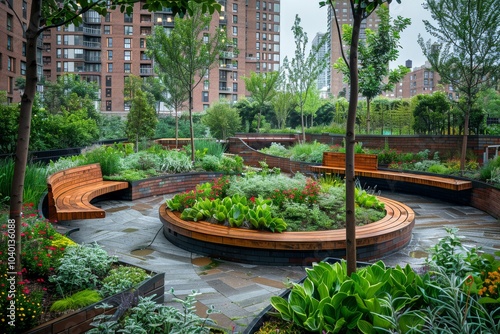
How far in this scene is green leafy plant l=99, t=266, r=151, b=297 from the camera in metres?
3.43

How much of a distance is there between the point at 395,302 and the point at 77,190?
23.1ft

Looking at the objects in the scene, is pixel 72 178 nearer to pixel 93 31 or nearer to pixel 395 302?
pixel 395 302

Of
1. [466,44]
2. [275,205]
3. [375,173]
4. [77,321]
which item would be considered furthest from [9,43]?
[77,321]

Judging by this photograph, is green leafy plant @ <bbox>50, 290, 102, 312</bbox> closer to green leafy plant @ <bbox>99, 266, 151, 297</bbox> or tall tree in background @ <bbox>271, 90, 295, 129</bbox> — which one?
green leafy plant @ <bbox>99, 266, 151, 297</bbox>

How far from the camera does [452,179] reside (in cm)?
974

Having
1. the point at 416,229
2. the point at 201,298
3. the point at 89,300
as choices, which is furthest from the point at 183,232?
the point at 416,229

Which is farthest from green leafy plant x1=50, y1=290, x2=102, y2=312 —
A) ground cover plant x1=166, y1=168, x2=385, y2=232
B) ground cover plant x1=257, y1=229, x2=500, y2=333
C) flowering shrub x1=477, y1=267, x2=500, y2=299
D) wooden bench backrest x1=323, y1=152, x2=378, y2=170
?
wooden bench backrest x1=323, y1=152, x2=378, y2=170

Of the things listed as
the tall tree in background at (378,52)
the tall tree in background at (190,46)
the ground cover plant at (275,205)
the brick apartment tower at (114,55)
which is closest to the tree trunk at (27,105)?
the ground cover plant at (275,205)

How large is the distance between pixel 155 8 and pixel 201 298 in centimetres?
285

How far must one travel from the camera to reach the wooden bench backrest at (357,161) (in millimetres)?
11672

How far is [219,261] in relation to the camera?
5.46 m

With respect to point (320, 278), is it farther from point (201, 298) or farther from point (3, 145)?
point (3, 145)

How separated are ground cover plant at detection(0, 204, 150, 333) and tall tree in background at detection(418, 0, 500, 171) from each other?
30.6ft

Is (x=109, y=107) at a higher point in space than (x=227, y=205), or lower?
higher
